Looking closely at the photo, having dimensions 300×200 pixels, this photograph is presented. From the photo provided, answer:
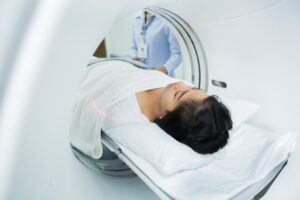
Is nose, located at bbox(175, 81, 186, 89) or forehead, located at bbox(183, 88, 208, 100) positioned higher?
nose, located at bbox(175, 81, 186, 89)

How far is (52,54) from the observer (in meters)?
0.44

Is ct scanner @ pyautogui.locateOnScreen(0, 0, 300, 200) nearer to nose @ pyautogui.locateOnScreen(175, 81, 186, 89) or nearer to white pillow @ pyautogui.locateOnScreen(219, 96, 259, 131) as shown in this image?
nose @ pyautogui.locateOnScreen(175, 81, 186, 89)

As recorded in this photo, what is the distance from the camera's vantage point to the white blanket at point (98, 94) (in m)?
1.04

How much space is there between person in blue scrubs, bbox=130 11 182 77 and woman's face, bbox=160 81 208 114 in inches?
24.5

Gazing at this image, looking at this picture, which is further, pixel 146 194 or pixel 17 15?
pixel 146 194

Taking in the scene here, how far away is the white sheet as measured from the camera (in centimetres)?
82

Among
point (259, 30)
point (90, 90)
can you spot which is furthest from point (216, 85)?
point (90, 90)

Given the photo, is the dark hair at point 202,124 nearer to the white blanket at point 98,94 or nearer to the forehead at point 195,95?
the forehead at point 195,95

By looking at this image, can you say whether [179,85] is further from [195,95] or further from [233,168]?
[233,168]

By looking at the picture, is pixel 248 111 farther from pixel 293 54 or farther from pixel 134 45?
Answer: pixel 134 45

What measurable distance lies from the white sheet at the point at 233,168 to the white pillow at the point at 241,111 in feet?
0.18

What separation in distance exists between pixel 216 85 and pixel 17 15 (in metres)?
1.02

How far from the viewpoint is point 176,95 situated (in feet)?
3.73

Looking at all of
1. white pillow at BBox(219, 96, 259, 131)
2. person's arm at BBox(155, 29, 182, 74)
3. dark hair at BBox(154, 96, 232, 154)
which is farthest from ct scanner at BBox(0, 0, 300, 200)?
person's arm at BBox(155, 29, 182, 74)
